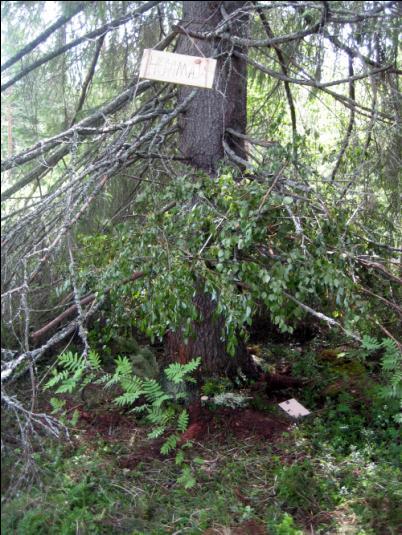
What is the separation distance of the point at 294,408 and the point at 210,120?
8.37 ft

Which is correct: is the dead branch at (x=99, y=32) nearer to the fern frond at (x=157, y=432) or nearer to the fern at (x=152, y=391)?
the fern at (x=152, y=391)

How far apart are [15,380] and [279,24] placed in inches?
160

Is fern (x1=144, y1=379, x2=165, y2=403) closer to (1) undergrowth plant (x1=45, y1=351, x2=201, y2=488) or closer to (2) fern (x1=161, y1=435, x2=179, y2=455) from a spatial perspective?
(1) undergrowth plant (x1=45, y1=351, x2=201, y2=488)

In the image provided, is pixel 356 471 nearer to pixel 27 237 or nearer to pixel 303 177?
pixel 303 177

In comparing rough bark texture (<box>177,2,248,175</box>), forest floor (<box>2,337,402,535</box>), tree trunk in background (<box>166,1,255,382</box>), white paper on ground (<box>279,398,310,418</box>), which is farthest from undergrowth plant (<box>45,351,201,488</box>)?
rough bark texture (<box>177,2,248,175</box>)

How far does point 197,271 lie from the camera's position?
3.82 m

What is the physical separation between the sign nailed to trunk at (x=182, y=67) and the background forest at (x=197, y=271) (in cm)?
35

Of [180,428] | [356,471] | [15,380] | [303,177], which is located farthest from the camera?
[180,428]

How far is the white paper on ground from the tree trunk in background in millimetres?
592

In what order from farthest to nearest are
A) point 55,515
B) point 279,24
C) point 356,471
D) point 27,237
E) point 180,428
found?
point 279,24
point 180,428
point 356,471
point 27,237
point 55,515

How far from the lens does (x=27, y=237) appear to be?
3932 millimetres

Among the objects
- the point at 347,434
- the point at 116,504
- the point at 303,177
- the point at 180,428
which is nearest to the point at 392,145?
the point at 303,177

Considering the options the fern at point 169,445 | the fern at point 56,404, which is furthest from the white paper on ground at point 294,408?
the fern at point 56,404

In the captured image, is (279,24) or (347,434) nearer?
(347,434)
